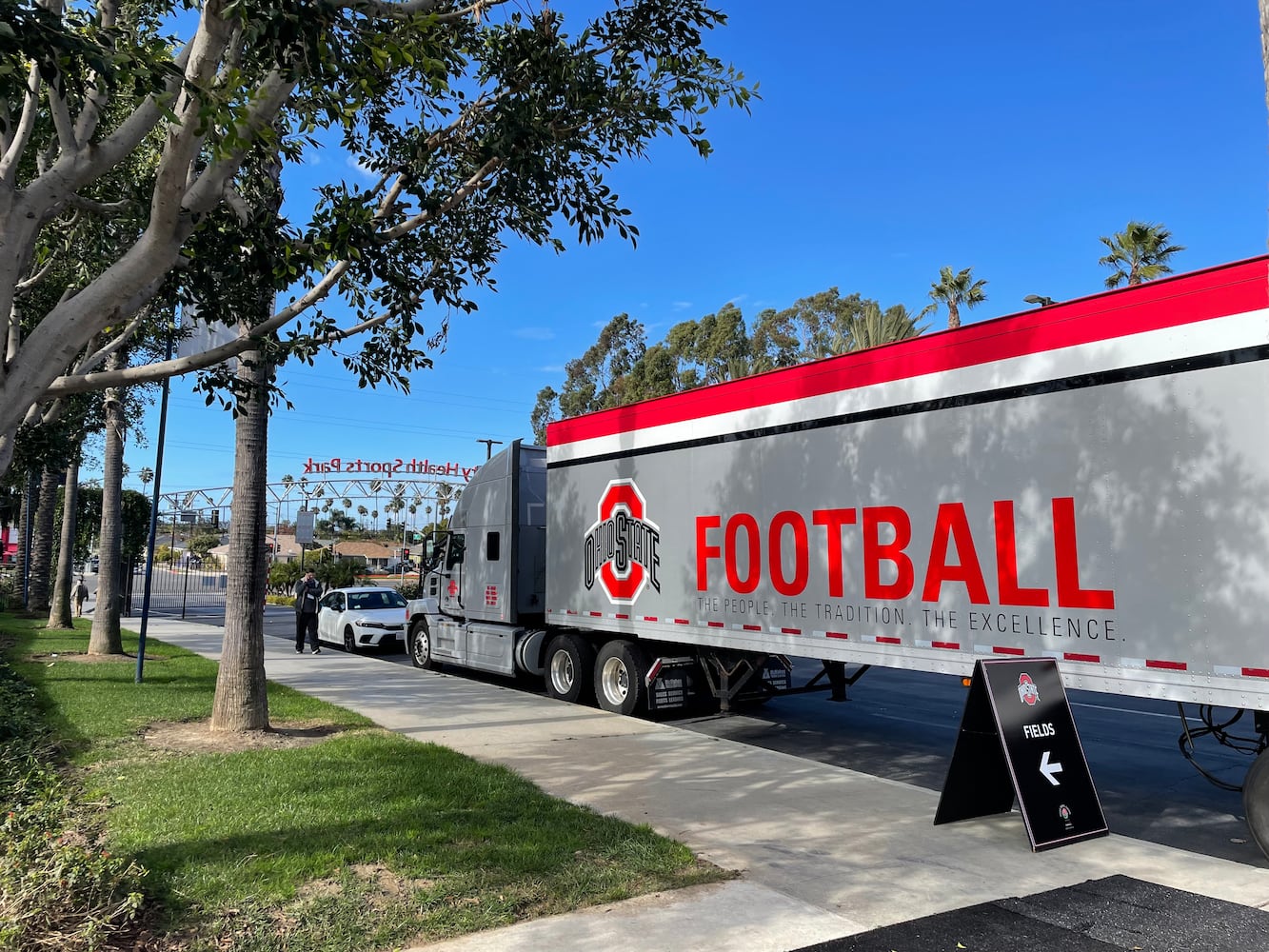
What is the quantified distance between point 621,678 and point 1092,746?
5686 mm

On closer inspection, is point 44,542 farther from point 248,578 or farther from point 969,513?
point 969,513

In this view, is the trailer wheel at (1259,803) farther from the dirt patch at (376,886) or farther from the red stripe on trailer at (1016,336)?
the dirt patch at (376,886)

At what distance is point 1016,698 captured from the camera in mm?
6293

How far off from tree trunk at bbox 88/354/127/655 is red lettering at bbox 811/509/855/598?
13.3 meters

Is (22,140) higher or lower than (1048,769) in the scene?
higher

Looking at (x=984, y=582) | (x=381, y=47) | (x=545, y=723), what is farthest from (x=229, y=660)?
(x=984, y=582)

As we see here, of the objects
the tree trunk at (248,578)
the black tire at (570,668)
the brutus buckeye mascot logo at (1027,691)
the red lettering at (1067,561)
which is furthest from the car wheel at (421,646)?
the red lettering at (1067,561)

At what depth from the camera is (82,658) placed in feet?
50.4

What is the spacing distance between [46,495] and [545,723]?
73.8ft

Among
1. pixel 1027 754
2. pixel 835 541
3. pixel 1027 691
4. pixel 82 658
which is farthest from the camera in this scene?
pixel 82 658

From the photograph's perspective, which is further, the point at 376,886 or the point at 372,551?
the point at 372,551

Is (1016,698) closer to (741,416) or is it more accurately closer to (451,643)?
(741,416)

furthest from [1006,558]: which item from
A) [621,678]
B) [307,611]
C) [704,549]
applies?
[307,611]

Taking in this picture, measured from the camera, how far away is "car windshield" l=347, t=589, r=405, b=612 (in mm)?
20906
